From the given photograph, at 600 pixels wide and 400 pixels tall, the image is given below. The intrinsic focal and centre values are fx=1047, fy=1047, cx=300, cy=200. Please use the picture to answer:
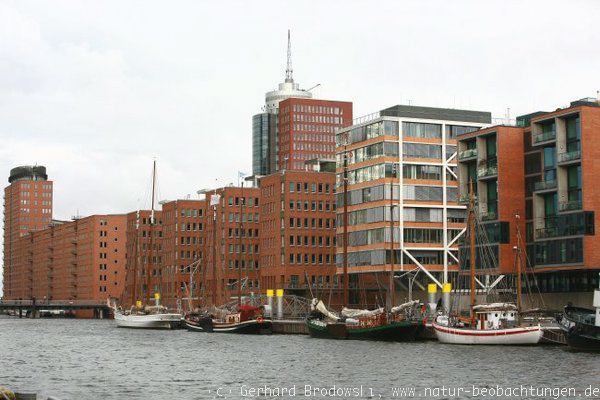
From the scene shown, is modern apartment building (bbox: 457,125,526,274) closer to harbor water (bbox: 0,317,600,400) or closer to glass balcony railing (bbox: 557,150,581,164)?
glass balcony railing (bbox: 557,150,581,164)

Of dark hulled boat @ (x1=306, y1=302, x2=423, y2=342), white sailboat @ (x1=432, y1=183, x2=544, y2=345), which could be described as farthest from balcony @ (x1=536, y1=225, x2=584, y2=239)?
white sailboat @ (x1=432, y1=183, x2=544, y2=345)

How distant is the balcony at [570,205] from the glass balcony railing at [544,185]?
298 centimetres

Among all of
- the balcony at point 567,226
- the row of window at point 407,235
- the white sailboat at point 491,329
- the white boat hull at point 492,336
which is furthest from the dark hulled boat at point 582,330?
the row of window at point 407,235

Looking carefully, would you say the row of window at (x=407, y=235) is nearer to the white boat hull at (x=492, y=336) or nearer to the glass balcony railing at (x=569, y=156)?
the glass balcony railing at (x=569, y=156)

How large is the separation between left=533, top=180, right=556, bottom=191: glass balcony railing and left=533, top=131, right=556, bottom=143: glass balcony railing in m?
5.18

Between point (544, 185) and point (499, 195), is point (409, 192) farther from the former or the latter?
point (544, 185)

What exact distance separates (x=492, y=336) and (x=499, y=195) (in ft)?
133

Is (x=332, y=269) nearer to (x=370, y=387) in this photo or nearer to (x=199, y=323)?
(x=199, y=323)

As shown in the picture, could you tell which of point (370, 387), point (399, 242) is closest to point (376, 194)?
point (399, 242)

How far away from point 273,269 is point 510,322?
103 m

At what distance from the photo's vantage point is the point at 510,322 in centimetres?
9800

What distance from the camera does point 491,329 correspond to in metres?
96.0

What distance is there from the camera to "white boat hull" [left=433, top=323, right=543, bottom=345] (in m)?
93.8

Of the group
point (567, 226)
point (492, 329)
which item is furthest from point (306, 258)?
point (492, 329)
